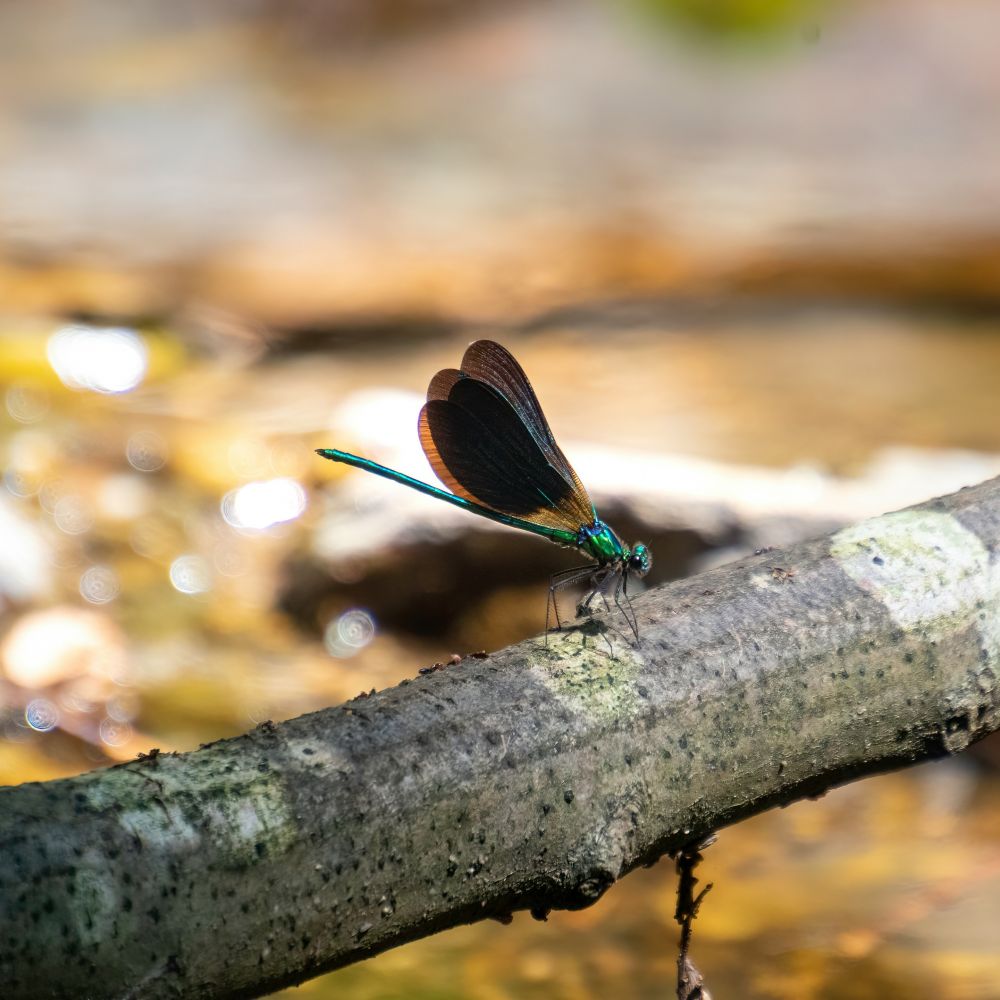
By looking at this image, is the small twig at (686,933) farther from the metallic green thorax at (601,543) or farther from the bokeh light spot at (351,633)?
the bokeh light spot at (351,633)

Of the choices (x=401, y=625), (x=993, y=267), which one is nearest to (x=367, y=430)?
(x=401, y=625)

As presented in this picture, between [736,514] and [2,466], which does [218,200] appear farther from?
[736,514]

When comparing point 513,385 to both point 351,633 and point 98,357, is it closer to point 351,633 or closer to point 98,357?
point 351,633

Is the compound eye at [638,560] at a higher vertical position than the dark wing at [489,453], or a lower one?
lower

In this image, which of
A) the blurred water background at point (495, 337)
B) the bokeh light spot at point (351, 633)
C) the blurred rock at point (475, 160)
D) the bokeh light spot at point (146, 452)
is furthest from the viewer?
the blurred rock at point (475, 160)

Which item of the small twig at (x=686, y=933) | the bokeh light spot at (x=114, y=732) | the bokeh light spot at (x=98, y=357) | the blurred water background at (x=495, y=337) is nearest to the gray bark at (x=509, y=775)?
the small twig at (x=686, y=933)

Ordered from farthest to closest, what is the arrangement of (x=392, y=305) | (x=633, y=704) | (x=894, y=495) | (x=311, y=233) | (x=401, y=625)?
(x=311, y=233), (x=392, y=305), (x=401, y=625), (x=894, y=495), (x=633, y=704)

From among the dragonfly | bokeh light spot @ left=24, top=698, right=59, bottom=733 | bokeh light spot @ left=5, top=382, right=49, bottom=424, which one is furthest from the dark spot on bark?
bokeh light spot @ left=5, top=382, right=49, bottom=424
